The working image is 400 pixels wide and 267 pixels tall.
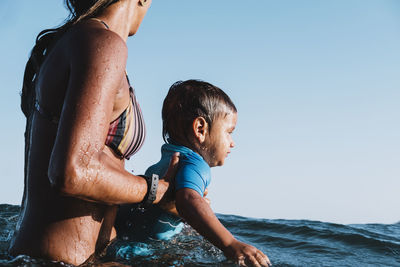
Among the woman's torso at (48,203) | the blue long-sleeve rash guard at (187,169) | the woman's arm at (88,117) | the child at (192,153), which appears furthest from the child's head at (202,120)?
the woman's arm at (88,117)

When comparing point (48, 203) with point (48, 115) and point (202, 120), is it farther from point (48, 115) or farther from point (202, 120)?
point (202, 120)

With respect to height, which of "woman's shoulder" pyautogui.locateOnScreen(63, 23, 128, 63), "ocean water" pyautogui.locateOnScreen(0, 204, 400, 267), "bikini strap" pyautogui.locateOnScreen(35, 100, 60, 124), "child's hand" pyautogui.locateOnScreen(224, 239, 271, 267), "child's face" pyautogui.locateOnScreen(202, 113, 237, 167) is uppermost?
"woman's shoulder" pyautogui.locateOnScreen(63, 23, 128, 63)

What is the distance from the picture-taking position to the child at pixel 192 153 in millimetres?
2689

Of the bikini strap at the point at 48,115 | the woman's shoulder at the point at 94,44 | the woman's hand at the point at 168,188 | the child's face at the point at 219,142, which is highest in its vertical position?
the woman's shoulder at the point at 94,44

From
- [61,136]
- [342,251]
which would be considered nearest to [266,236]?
[342,251]

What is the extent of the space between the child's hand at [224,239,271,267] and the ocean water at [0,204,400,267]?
1.00ft

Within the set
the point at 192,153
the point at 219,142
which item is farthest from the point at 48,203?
the point at 219,142

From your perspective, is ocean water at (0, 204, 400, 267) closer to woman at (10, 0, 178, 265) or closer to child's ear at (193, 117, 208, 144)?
woman at (10, 0, 178, 265)

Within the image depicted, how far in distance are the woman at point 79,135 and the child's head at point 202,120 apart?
0.93 meters

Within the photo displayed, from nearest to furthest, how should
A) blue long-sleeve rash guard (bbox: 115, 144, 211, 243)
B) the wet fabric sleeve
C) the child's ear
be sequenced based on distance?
the wet fabric sleeve → blue long-sleeve rash guard (bbox: 115, 144, 211, 243) → the child's ear

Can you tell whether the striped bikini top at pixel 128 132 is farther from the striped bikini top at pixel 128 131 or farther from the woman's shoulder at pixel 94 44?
the woman's shoulder at pixel 94 44

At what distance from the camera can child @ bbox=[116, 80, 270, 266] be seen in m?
2.69

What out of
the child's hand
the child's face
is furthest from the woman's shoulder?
the child's face

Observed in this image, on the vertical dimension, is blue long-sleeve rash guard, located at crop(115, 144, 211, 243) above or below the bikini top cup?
below
